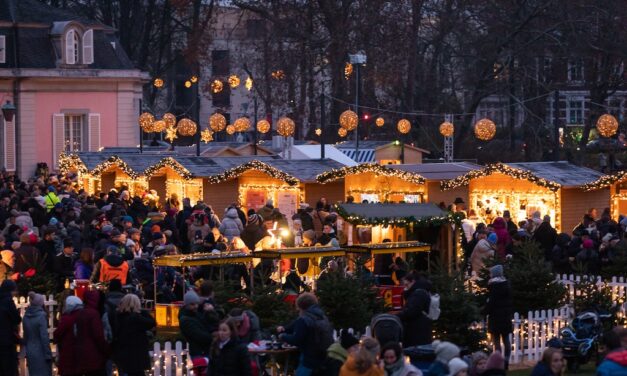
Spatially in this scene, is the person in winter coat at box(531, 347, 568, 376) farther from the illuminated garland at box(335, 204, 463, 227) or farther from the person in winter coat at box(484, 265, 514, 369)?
the illuminated garland at box(335, 204, 463, 227)

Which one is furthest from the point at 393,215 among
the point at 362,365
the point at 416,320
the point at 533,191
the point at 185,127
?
the point at 185,127

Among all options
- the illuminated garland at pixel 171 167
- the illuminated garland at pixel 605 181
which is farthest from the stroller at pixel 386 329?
the illuminated garland at pixel 171 167

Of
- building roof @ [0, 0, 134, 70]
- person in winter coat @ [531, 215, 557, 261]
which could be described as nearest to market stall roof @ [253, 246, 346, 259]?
person in winter coat @ [531, 215, 557, 261]

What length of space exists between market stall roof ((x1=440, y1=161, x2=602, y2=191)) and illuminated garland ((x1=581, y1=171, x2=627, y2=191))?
5.6 inches

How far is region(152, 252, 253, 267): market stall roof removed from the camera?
21.4 metres

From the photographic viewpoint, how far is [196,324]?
15781 mm

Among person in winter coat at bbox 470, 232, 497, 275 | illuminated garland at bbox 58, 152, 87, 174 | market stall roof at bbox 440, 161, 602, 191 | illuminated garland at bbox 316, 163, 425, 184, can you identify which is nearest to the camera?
person in winter coat at bbox 470, 232, 497, 275

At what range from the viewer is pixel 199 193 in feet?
120

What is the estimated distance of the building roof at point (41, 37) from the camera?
2087 inches

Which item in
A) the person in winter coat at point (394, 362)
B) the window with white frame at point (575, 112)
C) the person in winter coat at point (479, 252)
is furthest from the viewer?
the window with white frame at point (575, 112)

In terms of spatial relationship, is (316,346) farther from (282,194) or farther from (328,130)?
(328,130)

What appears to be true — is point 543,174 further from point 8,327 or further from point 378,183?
point 8,327

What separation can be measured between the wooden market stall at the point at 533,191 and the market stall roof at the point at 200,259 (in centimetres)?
1099

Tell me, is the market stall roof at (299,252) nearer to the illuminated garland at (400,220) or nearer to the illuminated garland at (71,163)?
the illuminated garland at (400,220)
